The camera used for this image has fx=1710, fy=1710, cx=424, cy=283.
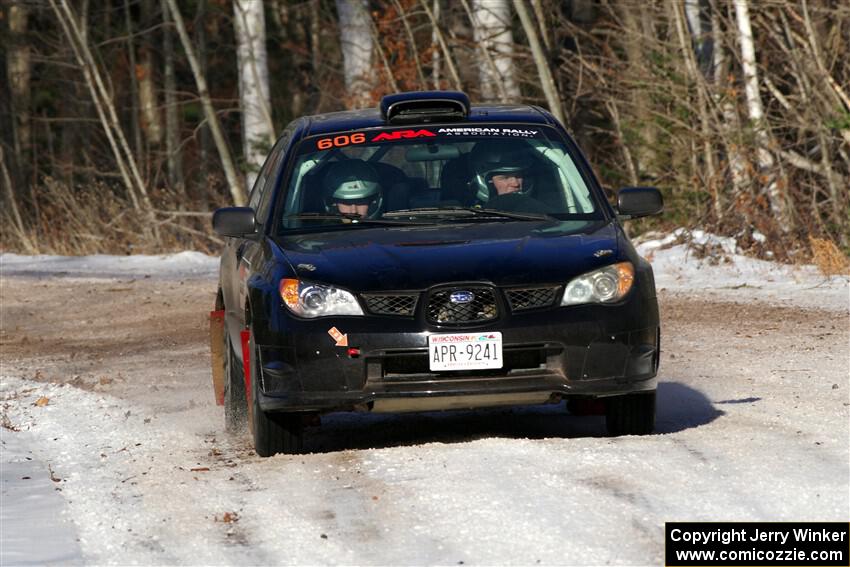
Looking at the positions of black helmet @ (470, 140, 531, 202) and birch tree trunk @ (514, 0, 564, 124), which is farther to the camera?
birch tree trunk @ (514, 0, 564, 124)

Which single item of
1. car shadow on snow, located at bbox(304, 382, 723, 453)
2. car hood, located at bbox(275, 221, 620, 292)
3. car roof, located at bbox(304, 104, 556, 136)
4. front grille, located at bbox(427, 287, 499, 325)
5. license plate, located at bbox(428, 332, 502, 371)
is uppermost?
car roof, located at bbox(304, 104, 556, 136)

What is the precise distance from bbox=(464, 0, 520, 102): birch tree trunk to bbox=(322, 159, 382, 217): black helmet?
46.9 feet

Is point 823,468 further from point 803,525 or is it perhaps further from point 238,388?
point 238,388

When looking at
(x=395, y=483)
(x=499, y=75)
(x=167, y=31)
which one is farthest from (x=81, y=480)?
(x=167, y=31)

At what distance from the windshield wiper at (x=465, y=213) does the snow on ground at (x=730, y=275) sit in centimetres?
644

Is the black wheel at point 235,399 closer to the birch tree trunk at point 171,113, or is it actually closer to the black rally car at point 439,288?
the black rally car at point 439,288

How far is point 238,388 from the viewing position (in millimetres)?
9164

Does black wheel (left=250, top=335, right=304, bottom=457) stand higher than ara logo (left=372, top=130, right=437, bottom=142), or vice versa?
ara logo (left=372, top=130, right=437, bottom=142)

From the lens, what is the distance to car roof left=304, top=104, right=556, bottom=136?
30.0ft

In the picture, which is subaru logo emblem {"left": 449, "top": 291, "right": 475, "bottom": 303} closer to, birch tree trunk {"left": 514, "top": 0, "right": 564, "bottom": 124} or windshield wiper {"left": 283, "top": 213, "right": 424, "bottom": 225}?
windshield wiper {"left": 283, "top": 213, "right": 424, "bottom": 225}

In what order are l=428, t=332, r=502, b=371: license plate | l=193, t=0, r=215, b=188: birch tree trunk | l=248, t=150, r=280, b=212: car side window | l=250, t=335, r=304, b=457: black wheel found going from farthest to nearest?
l=193, t=0, r=215, b=188: birch tree trunk, l=248, t=150, r=280, b=212: car side window, l=250, t=335, r=304, b=457: black wheel, l=428, t=332, r=502, b=371: license plate

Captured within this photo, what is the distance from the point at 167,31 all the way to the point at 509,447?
1446 inches

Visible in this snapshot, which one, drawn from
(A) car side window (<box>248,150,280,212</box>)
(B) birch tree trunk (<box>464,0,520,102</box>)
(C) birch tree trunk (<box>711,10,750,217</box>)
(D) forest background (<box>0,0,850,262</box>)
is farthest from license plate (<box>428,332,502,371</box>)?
(B) birch tree trunk (<box>464,0,520,102</box>)

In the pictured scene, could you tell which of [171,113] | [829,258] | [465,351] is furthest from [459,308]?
[171,113]
